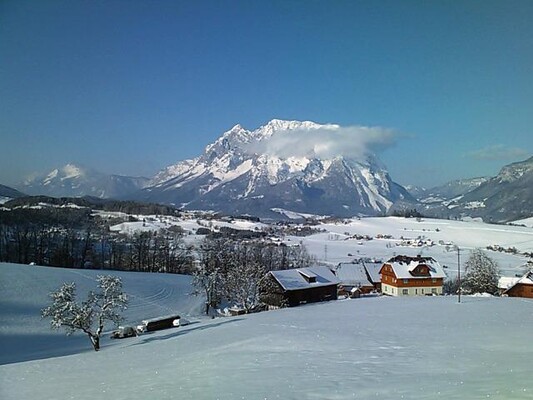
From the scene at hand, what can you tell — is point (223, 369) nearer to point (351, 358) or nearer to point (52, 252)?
point (351, 358)

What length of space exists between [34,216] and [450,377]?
86.8 metres

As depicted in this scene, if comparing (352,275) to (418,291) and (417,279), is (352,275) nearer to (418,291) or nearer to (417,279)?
(418,291)

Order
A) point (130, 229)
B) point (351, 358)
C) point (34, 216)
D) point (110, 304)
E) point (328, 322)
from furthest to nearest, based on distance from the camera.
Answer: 1. point (130, 229)
2. point (34, 216)
3. point (110, 304)
4. point (328, 322)
5. point (351, 358)

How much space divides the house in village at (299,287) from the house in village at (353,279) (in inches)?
428

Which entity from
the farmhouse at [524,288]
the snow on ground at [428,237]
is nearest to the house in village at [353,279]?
the farmhouse at [524,288]

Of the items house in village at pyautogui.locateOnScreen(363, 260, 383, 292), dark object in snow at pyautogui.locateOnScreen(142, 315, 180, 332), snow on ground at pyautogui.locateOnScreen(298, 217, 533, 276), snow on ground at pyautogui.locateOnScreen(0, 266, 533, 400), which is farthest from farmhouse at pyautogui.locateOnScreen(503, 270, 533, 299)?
dark object in snow at pyautogui.locateOnScreen(142, 315, 180, 332)

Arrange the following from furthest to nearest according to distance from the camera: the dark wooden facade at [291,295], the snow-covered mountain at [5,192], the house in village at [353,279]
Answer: the house in village at [353,279], the dark wooden facade at [291,295], the snow-covered mountain at [5,192]

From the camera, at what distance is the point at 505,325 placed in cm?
2194

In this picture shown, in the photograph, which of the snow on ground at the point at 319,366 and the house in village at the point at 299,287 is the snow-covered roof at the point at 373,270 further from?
the snow on ground at the point at 319,366

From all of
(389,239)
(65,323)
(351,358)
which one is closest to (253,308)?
(65,323)

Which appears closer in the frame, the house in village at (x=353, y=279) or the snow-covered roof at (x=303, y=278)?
the snow-covered roof at (x=303, y=278)

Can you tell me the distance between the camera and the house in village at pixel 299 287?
46.9m

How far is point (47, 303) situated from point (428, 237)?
140m

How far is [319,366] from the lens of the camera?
12.7 m
